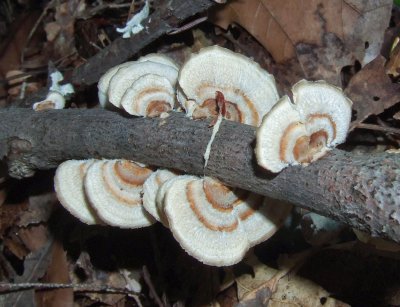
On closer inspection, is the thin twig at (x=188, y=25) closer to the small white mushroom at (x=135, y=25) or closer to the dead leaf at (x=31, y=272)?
the small white mushroom at (x=135, y=25)

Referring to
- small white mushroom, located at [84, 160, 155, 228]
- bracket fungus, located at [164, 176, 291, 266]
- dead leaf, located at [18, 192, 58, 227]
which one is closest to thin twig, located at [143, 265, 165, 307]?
small white mushroom, located at [84, 160, 155, 228]

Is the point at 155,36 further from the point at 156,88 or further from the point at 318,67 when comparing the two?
the point at 318,67

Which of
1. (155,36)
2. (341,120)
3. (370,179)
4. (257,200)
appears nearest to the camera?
(370,179)

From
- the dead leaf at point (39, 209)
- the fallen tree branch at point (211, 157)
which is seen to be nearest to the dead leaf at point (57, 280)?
the dead leaf at point (39, 209)

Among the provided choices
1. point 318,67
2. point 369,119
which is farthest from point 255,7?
point 369,119

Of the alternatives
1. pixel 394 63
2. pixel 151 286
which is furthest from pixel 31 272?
pixel 394 63
